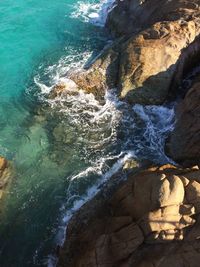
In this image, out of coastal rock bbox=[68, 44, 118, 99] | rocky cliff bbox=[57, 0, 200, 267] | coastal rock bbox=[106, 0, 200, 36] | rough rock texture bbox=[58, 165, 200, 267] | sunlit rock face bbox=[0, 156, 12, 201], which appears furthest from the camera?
coastal rock bbox=[106, 0, 200, 36]

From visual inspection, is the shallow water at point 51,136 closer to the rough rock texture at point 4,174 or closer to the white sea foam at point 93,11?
the rough rock texture at point 4,174

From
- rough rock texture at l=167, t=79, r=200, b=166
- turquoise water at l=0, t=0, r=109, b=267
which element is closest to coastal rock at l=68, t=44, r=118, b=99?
turquoise water at l=0, t=0, r=109, b=267

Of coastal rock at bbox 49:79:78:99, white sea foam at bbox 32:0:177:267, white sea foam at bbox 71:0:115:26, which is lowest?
white sea foam at bbox 32:0:177:267

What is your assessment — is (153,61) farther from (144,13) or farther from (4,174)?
(4,174)

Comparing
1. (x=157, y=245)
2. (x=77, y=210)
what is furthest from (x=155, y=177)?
(x=77, y=210)

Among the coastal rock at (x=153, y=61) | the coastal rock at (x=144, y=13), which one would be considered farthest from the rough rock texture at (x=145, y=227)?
the coastal rock at (x=144, y=13)

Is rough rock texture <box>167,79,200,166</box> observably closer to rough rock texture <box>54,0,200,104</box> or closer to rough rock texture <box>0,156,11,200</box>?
rough rock texture <box>54,0,200,104</box>

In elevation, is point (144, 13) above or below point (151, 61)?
above

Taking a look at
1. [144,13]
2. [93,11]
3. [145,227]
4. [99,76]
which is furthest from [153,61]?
[93,11]
